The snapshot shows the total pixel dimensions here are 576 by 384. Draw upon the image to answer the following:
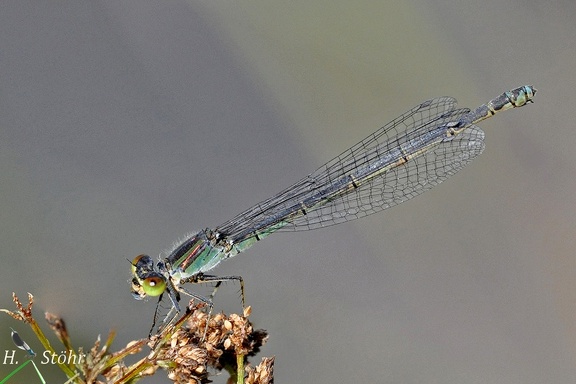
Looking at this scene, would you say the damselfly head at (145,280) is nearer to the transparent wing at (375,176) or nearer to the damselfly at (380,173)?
the damselfly at (380,173)

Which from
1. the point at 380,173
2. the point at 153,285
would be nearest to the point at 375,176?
the point at 380,173

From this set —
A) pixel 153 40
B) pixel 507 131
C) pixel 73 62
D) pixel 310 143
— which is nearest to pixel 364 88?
pixel 310 143

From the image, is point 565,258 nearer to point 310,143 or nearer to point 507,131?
point 507,131

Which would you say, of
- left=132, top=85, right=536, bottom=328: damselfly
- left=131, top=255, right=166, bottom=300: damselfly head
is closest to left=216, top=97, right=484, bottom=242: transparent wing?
left=132, top=85, right=536, bottom=328: damselfly

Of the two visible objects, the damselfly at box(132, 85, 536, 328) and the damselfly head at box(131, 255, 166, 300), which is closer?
the damselfly head at box(131, 255, 166, 300)

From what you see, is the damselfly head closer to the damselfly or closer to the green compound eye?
the green compound eye

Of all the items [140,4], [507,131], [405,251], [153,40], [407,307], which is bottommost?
[407,307]
